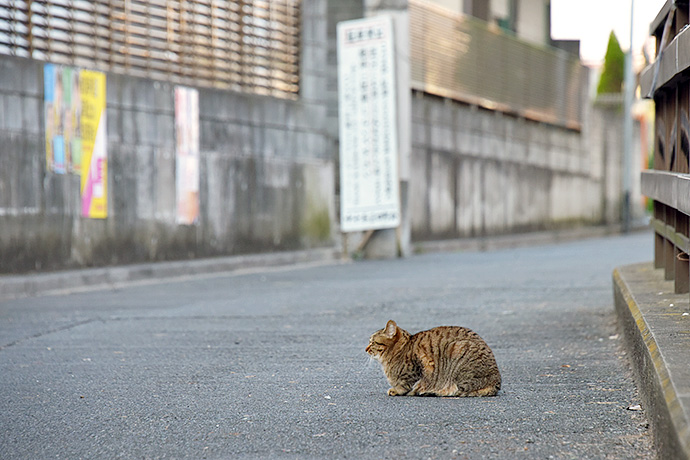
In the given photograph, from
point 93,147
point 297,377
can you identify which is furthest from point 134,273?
point 297,377

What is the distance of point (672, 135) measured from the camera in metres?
5.69

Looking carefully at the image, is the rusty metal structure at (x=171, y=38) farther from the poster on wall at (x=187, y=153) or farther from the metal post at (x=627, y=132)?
the metal post at (x=627, y=132)

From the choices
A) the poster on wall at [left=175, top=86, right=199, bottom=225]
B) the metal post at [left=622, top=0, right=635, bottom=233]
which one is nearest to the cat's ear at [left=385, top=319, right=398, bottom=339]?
the poster on wall at [left=175, top=86, right=199, bottom=225]

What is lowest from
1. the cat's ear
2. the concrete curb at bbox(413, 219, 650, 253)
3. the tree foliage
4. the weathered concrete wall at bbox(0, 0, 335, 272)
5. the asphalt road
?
the concrete curb at bbox(413, 219, 650, 253)

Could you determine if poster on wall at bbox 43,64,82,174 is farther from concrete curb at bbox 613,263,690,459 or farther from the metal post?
the metal post

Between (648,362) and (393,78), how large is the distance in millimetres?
11354

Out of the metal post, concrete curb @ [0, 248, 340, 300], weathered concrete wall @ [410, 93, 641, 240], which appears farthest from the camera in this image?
the metal post

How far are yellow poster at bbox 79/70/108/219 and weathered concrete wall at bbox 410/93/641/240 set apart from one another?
719 cm

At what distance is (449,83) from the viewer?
18922mm

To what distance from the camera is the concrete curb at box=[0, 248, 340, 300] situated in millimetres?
Result: 9914

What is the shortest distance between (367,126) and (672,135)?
31.2 ft

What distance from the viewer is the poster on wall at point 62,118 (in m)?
10.5

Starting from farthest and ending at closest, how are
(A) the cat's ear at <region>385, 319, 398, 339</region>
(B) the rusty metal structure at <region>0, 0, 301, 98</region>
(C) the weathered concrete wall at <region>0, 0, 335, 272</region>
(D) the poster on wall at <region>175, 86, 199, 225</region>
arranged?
(D) the poster on wall at <region>175, 86, 199, 225</region>
(B) the rusty metal structure at <region>0, 0, 301, 98</region>
(C) the weathered concrete wall at <region>0, 0, 335, 272</region>
(A) the cat's ear at <region>385, 319, 398, 339</region>

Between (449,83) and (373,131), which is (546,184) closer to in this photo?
(449,83)
